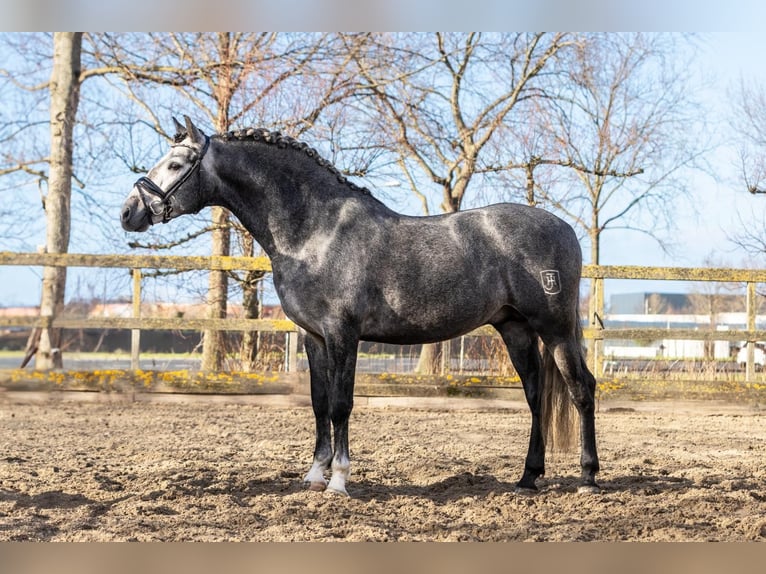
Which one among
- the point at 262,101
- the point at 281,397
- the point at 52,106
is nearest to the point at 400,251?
the point at 281,397

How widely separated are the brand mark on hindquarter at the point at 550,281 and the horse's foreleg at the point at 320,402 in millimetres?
1301

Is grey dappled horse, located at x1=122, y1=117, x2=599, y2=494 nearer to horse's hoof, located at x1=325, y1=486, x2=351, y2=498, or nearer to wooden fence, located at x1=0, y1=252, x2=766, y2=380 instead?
horse's hoof, located at x1=325, y1=486, x2=351, y2=498

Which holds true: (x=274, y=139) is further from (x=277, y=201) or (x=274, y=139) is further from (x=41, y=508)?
(x=41, y=508)

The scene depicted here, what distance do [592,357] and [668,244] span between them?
551 centimetres

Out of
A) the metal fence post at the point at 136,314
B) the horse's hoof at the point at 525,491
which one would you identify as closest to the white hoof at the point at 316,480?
the horse's hoof at the point at 525,491

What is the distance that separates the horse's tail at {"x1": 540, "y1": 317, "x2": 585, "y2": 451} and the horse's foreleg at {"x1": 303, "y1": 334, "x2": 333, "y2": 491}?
4.20 feet

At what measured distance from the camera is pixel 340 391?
14.1ft

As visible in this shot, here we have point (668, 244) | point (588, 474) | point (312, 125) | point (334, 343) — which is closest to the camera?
point (334, 343)

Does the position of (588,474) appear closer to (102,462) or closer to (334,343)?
(334,343)

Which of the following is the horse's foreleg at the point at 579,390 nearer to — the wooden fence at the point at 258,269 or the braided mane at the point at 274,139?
the braided mane at the point at 274,139

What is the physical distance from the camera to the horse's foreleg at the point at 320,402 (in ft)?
15.0

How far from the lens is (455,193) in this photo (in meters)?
11.4

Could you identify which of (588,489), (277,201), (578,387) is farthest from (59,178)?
(588,489)

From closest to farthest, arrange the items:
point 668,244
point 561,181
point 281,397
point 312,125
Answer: point 281,397 → point 312,125 → point 561,181 → point 668,244
